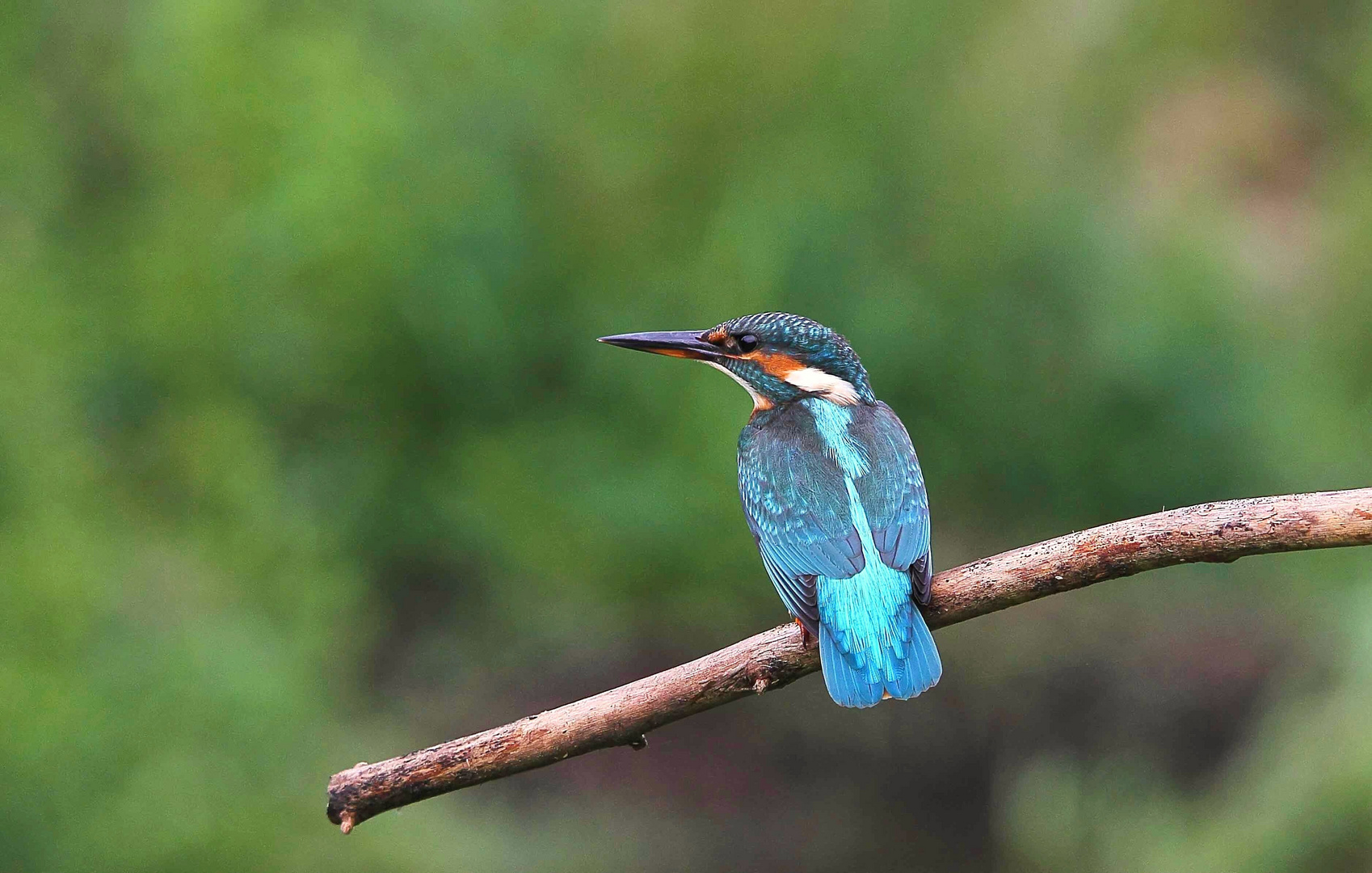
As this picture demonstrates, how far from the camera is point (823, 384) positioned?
3098 millimetres

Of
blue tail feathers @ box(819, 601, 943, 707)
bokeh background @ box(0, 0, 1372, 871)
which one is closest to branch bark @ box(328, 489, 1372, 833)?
blue tail feathers @ box(819, 601, 943, 707)

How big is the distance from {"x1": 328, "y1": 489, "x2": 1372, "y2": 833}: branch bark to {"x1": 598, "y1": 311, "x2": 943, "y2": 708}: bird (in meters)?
0.19

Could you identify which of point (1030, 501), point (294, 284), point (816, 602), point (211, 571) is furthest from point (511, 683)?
point (816, 602)

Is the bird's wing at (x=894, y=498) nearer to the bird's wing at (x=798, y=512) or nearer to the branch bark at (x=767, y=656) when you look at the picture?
the bird's wing at (x=798, y=512)

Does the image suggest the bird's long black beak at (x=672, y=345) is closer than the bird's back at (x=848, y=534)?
No

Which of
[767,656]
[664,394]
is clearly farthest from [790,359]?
[664,394]

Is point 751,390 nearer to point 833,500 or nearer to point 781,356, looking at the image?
point 781,356

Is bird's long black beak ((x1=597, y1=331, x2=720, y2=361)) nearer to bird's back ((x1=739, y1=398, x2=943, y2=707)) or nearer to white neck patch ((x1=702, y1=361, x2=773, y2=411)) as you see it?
white neck patch ((x1=702, y1=361, x2=773, y2=411))

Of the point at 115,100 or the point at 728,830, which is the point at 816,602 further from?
the point at 115,100

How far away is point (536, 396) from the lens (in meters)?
5.04

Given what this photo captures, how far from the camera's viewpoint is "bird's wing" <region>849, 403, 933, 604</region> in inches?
97.5

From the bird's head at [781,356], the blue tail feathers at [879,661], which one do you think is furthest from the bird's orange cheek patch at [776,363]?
the blue tail feathers at [879,661]

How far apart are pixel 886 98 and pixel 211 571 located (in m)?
2.86

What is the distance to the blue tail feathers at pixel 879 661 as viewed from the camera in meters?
2.34
